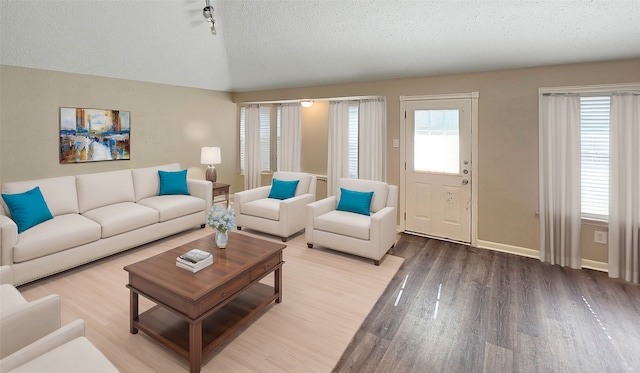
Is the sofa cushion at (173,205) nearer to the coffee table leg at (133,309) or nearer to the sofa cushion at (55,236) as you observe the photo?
the sofa cushion at (55,236)

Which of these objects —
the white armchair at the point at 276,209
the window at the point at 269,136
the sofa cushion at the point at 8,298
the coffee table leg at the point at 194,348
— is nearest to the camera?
the sofa cushion at the point at 8,298

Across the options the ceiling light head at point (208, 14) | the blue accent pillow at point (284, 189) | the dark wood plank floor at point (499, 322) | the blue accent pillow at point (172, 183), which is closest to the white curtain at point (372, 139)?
the blue accent pillow at point (284, 189)

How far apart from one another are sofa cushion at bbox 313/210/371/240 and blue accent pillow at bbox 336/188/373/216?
70mm

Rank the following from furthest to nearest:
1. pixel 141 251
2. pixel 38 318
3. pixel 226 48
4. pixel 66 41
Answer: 1. pixel 226 48
2. pixel 141 251
3. pixel 66 41
4. pixel 38 318

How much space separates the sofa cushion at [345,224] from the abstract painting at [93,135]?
3.26 meters

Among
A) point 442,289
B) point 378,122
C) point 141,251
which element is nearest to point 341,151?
point 378,122

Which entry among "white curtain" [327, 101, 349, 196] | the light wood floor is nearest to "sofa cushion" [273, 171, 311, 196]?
"white curtain" [327, 101, 349, 196]

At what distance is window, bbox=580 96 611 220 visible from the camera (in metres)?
3.47

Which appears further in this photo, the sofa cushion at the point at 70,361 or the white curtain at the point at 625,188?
the white curtain at the point at 625,188

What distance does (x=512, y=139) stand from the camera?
3.97 metres

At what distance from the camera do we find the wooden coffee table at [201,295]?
2.02m

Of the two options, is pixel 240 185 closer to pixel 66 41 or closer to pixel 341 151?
pixel 341 151

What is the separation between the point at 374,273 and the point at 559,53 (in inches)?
121

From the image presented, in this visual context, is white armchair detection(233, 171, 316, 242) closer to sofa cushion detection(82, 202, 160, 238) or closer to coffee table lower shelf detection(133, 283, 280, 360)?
sofa cushion detection(82, 202, 160, 238)
